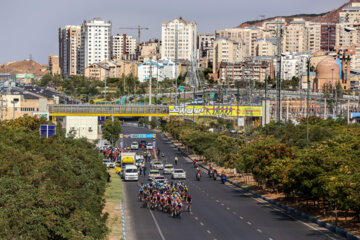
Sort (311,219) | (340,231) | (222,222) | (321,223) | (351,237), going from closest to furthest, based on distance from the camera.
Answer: (351,237), (340,231), (321,223), (222,222), (311,219)

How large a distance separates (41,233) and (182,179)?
143 ft

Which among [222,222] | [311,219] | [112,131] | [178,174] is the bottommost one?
[222,222]

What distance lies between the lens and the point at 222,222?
37.8 meters

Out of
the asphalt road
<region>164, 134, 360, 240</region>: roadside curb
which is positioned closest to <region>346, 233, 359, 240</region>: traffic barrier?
<region>164, 134, 360, 240</region>: roadside curb

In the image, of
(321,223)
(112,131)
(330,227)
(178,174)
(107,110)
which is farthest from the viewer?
(107,110)

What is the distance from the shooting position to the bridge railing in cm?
10816

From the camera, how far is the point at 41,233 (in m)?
20.8

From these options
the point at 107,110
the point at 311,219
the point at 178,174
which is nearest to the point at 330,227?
the point at 311,219

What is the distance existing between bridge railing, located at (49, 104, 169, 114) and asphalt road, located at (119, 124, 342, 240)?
2242 inches

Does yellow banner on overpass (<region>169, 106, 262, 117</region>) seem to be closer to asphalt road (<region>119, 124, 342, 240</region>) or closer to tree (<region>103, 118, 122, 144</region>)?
tree (<region>103, 118, 122, 144</region>)

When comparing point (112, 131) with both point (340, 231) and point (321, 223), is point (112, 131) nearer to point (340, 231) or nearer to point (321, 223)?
point (321, 223)

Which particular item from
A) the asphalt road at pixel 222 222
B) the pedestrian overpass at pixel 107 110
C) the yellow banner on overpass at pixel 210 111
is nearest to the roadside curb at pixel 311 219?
the asphalt road at pixel 222 222

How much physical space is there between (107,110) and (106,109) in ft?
0.76

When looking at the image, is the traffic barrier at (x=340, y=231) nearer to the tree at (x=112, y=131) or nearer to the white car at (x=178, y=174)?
the white car at (x=178, y=174)
